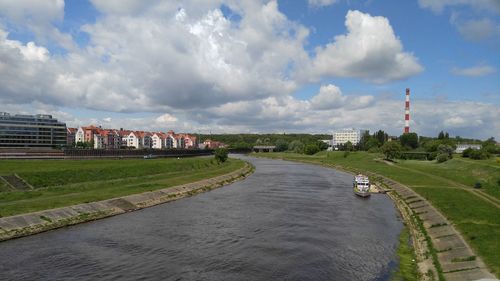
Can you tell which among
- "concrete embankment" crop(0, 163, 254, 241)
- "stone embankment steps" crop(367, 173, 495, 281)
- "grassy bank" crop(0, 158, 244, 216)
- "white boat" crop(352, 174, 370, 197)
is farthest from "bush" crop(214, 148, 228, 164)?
"stone embankment steps" crop(367, 173, 495, 281)

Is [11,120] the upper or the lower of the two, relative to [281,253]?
upper

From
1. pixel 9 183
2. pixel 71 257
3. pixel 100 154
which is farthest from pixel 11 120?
pixel 71 257

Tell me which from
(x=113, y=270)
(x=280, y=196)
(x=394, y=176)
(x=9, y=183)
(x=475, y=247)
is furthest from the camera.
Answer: (x=394, y=176)

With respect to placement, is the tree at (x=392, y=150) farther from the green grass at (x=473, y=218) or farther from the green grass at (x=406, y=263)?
the green grass at (x=406, y=263)

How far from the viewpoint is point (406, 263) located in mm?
32969

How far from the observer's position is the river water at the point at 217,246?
30266mm

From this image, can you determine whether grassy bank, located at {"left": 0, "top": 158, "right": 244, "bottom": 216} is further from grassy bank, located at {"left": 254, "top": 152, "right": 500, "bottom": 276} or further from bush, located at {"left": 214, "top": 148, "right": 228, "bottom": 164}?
bush, located at {"left": 214, "top": 148, "right": 228, "bottom": 164}

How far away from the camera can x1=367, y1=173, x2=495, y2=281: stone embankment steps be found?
1094 inches

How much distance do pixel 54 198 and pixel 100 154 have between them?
110 metres

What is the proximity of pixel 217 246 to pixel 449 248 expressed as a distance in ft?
64.5

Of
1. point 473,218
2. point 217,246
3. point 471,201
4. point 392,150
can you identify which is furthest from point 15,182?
point 392,150

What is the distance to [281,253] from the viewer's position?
117ft

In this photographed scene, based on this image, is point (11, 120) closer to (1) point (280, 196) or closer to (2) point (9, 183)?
(2) point (9, 183)

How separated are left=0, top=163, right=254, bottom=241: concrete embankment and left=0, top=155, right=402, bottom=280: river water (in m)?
1.43
